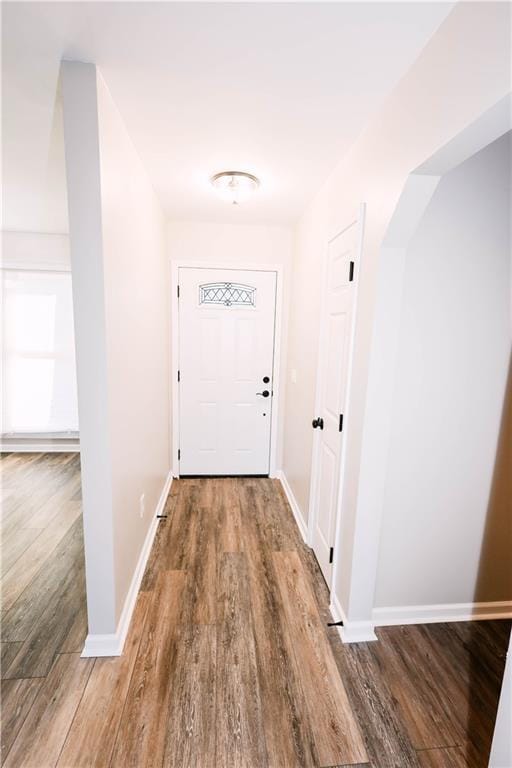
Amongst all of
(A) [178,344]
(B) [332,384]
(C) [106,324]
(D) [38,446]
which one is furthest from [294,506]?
(D) [38,446]

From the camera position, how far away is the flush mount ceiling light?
2.18 m

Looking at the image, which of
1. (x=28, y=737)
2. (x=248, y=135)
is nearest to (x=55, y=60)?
(x=248, y=135)

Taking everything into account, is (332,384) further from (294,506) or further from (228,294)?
Answer: (228,294)

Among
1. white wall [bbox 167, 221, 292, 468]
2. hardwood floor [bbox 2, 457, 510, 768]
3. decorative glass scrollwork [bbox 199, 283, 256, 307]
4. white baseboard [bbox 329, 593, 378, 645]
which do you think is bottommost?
hardwood floor [bbox 2, 457, 510, 768]

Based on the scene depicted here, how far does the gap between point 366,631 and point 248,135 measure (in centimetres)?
256

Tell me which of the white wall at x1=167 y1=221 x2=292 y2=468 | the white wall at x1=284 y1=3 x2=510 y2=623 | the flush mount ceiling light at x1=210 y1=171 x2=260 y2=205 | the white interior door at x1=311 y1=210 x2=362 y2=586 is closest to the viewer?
the white wall at x1=284 y1=3 x2=510 y2=623

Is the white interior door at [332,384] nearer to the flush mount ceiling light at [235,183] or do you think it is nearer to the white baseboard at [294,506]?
the white baseboard at [294,506]

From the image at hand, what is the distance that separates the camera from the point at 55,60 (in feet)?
4.24

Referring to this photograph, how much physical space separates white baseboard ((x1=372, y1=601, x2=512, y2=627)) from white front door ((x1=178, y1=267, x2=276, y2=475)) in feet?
6.31

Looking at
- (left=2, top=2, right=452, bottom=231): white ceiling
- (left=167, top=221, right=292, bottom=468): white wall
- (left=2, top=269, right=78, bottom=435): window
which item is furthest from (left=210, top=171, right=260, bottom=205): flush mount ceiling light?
(left=2, top=269, right=78, bottom=435): window

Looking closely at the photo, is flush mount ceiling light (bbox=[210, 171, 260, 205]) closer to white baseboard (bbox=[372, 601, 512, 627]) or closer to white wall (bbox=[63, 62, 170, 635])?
white wall (bbox=[63, 62, 170, 635])

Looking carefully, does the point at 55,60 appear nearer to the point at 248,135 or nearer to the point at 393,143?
the point at 248,135

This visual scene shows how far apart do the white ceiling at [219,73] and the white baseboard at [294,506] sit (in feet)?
7.88

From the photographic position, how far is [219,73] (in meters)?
1.33
